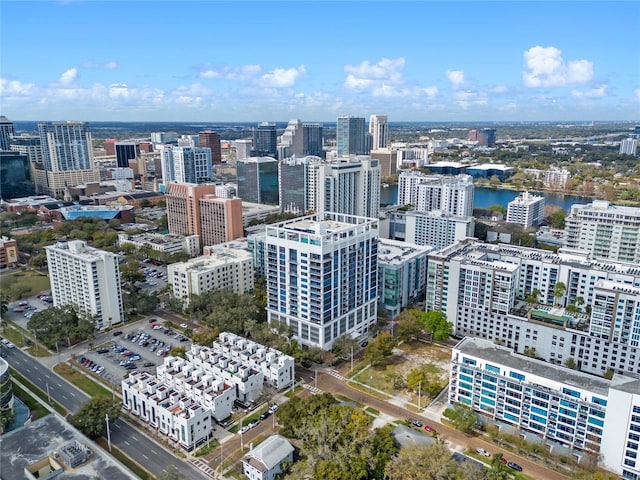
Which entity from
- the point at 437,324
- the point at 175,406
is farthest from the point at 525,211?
the point at 175,406

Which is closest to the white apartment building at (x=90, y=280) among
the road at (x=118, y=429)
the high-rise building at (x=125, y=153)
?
the road at (x=118, y=429)

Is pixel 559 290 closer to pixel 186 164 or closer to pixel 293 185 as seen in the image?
pixel 293 185

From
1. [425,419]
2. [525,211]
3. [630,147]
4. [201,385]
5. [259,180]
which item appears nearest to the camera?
[425,419]

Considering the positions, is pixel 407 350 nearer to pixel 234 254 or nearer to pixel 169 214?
pixel 234 254

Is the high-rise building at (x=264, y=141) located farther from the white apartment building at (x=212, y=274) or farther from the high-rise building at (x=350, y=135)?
the white apartment building at (x=212, y=274)

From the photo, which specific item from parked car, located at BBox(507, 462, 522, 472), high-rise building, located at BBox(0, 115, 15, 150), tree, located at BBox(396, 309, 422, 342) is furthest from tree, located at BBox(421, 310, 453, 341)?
high-rise building, located at BBox(0, 115, 15, 150)

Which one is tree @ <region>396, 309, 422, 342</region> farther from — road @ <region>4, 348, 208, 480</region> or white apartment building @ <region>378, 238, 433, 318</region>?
road @ <region>4, 348, 208, 480</region>

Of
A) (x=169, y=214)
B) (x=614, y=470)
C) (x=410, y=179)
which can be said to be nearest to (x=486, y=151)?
(x=410, y=179)
